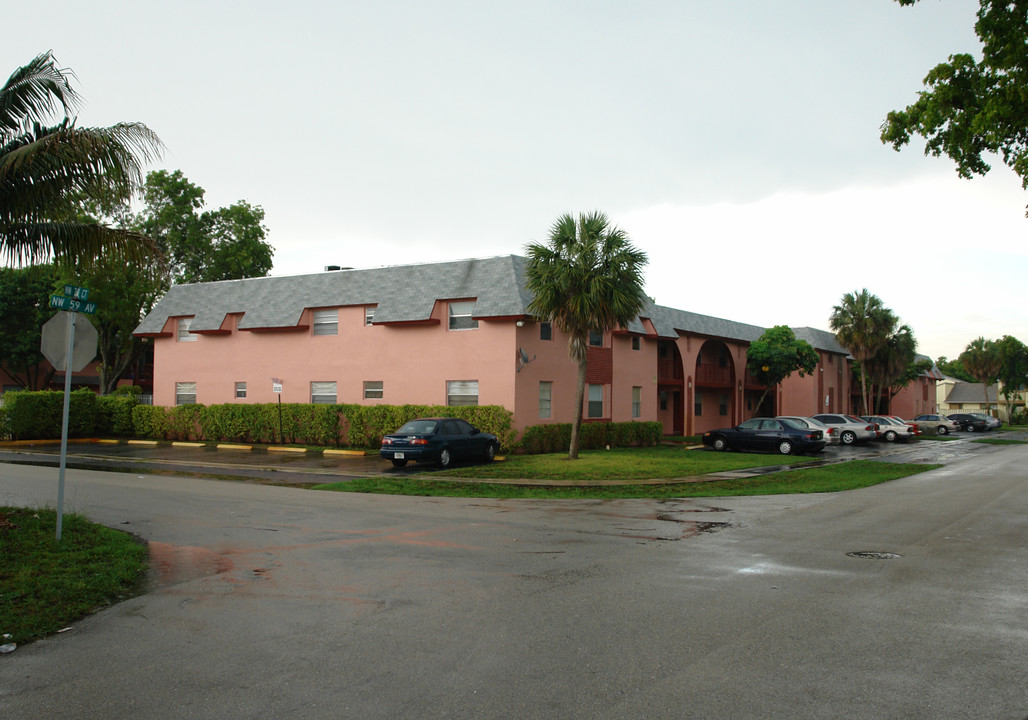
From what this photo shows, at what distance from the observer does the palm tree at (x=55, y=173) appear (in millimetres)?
10836

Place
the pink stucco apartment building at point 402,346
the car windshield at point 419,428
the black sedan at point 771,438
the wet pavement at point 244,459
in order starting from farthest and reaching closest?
the black sedan at point 771,438, the pink stucco apartment building at point 402,346, the car windshield at point 419,428, the wet pavement at point 244,459

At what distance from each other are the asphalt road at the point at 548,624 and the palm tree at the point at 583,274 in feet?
38.4

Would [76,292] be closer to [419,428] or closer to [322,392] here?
[419,428]

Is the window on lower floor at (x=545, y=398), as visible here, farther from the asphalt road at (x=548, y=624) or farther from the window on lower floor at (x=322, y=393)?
the asphalt road at (x=548, y=624)

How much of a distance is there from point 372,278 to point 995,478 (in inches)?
878

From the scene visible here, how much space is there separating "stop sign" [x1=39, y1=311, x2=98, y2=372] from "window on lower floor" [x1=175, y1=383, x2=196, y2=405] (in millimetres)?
26693

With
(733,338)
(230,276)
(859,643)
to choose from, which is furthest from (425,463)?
(230,276)

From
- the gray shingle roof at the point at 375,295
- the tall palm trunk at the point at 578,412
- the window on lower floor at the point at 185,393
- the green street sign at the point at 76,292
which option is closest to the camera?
the green street sign at the point at 76,292

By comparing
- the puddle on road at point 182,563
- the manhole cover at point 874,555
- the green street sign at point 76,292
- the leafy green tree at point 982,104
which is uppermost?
the leafy green tree at point 982,104

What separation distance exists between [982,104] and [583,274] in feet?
38.4

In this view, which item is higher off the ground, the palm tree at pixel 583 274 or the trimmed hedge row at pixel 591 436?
the palm tree at pixel 583 274

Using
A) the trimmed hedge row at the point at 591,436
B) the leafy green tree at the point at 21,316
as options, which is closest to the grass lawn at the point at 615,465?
the trimmed hedge row at the point at 591,436

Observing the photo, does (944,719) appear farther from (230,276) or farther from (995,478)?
(230,276)

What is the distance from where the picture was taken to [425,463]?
23641mm
